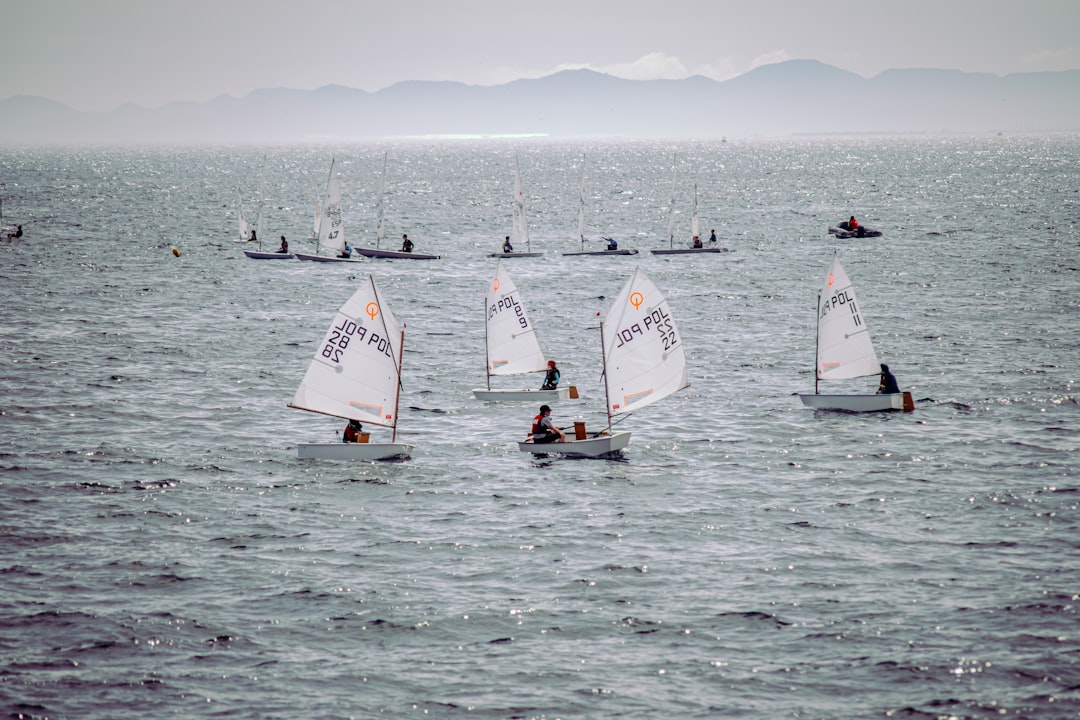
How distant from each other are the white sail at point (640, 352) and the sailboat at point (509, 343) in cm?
745

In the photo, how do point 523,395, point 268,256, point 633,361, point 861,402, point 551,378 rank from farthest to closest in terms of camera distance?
point 268,256
point 523,395
point 551,378
point 861,402
point 633,361

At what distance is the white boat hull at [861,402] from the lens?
50.9m

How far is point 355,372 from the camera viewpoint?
143 ft

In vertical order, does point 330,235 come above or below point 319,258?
above

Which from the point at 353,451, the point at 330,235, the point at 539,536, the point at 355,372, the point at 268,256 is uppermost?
the point at 330,235

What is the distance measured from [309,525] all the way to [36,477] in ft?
39.8

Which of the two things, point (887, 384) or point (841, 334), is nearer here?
point (887, 384)

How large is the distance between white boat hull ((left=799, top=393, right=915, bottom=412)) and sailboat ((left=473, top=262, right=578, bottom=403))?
11.3 metres

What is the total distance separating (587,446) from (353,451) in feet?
29.2

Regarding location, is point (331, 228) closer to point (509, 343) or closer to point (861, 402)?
point (509, 343)

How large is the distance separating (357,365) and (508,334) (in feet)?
38.3

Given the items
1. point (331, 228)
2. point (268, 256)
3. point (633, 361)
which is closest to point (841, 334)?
point (633, 361)

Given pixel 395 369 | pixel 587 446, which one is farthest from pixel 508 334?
pixel 587 446

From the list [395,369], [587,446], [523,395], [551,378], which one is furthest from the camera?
[523,395]
